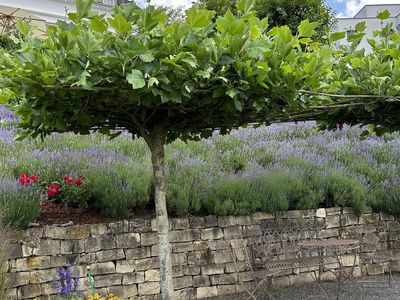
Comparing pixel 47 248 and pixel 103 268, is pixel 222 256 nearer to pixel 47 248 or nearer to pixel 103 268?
pixel 103 268

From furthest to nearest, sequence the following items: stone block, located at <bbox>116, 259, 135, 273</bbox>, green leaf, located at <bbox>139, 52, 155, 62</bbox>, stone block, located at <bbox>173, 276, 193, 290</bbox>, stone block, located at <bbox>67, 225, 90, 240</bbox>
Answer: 1. stone block, located at <bbox>173, 276, 193, 290</bbox>
2. stone block, located at <bbox>116, 259, 135, 273</bbox>
3. stone block, located at <bbox>67, 225, 90, 240</bbox>
4. green leaf, located at <bbox>139, 52, 155, 62</bbox>

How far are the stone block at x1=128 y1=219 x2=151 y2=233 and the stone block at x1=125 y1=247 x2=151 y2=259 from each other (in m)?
0.22

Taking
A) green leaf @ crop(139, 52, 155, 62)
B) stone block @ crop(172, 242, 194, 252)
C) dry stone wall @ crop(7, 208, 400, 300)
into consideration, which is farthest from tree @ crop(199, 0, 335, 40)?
green leaf @ crop(139, 52, 155, 62)

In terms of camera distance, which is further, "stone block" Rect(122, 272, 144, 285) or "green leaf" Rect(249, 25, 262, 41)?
"stone block" Rect(122, 272, 144, 285)

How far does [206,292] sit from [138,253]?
3.55 feet

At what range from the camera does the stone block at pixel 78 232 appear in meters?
5.57

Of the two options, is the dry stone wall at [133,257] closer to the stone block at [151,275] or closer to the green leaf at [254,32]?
the stone block at [151,275]

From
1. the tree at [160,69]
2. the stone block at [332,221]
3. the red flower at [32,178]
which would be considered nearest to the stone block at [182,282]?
the tree at [160,69]

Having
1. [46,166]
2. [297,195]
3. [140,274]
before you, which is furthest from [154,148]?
[297,195]

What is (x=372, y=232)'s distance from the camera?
7.70m

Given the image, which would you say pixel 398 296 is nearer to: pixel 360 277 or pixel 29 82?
pixel 360 277

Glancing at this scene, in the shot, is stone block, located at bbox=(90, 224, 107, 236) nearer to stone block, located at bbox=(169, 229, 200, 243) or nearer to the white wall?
stone block, located at bbox=(169, 229, 200, 243)

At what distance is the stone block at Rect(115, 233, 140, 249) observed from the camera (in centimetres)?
585

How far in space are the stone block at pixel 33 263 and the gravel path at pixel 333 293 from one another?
221 cm
